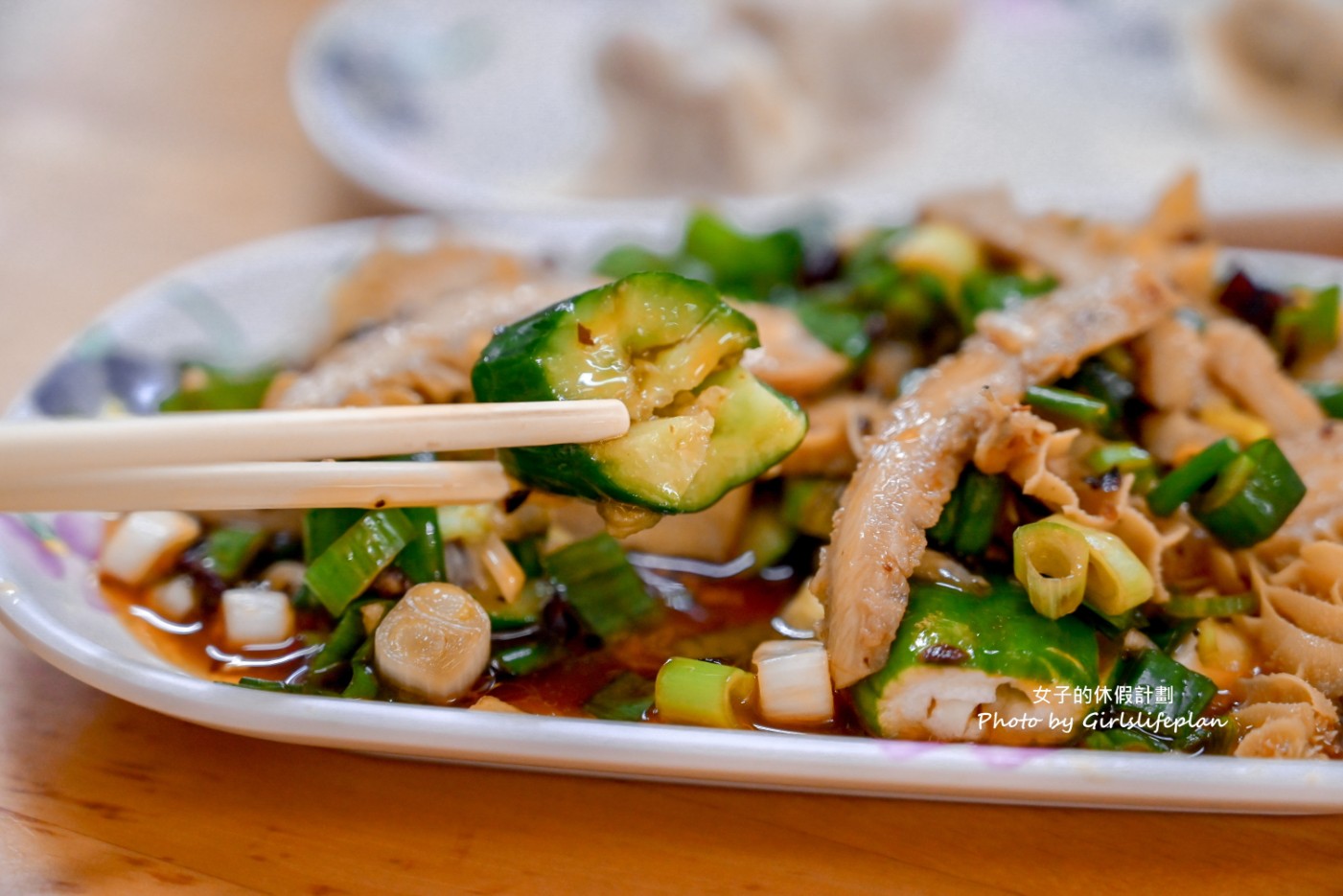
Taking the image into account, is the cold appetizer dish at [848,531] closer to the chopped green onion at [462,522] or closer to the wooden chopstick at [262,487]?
the chopped green onion at [462,522]

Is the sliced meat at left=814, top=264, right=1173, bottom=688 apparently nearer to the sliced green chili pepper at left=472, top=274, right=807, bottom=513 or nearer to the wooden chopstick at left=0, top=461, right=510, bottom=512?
the sliced green chili pepper at left=472, top=274, right=807, bottom=513

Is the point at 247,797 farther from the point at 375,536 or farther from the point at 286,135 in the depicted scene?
the point at 286,135

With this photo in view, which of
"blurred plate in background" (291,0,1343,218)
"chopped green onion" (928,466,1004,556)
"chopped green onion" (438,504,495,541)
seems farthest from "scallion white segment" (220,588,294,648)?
"blurred plate in background" (291,0,1343,218)

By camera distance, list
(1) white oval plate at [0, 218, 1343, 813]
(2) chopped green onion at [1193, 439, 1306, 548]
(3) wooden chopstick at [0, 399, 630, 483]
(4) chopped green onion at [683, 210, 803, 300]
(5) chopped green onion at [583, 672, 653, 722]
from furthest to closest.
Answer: (4) chopped green onion at [683, 210, 803, 300] < (2) chopped green onion at [1193, 439, 1306, 548] < (5) chopped green onion at [583, 672, 653, 722] < (1) white oval plate at [0, 218, 1343, 813] < (3) wooden chopstick at [0, 399, 630, 483]

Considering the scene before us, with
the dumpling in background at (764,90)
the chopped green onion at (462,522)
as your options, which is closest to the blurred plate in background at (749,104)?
the dumpling in background at (764,90)

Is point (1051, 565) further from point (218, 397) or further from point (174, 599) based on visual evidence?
point (218, 397)
